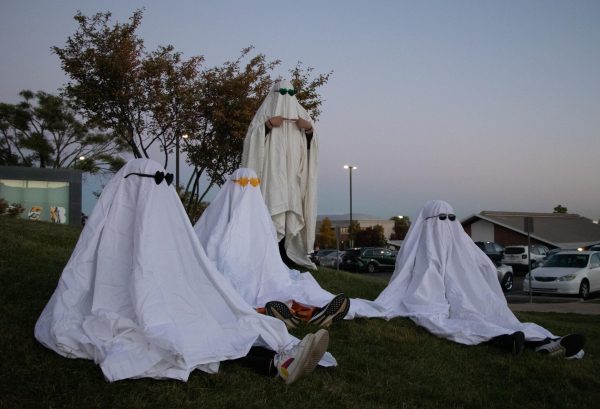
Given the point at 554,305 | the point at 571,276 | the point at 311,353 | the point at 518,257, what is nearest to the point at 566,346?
the point at 311,353

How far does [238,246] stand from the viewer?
28.5 ft

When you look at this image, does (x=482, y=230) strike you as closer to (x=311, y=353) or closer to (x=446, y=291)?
(x=446, y=291)

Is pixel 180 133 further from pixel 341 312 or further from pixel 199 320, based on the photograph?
pixel 199 320

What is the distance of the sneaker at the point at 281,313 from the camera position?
22.4 feet

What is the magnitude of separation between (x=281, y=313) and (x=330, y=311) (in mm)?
754

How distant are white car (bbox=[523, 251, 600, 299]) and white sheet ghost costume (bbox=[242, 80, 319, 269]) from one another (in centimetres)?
1093

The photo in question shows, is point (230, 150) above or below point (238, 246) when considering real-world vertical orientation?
above

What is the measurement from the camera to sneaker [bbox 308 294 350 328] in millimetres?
7289

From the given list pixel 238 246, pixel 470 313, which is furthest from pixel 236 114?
pixel 470 313

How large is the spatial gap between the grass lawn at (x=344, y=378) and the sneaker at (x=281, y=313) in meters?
0.15

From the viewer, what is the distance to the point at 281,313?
6.88 meters

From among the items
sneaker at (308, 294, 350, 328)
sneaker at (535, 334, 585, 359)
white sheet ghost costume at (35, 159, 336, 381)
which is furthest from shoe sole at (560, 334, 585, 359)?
white sheet ghost costume at (35, 159, 336, 381)

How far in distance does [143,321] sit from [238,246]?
3912 millimetres

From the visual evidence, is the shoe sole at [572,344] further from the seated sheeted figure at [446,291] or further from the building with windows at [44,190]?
the building with windows at [44,190]
